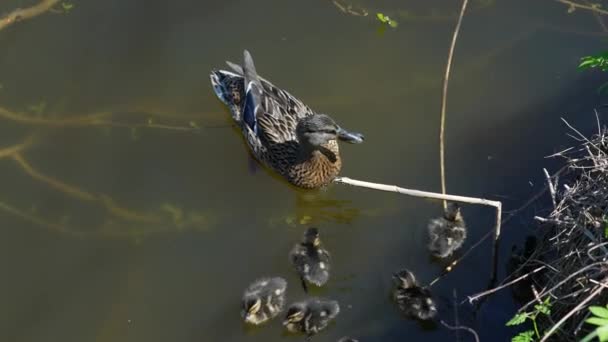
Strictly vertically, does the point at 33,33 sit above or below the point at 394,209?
above

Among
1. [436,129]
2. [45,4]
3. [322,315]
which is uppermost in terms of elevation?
[45,4]

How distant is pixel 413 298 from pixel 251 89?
5.46 ft

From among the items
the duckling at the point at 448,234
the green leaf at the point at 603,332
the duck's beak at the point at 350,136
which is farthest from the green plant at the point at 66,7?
the green leaf at the point at 603,332

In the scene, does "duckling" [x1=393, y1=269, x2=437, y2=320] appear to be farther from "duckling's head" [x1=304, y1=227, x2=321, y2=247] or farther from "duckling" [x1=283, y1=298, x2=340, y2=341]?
"duckling's head" [x1=304, y1=227, x2=321, y2=247]

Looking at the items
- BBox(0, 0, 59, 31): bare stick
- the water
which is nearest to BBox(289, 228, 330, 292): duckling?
the water

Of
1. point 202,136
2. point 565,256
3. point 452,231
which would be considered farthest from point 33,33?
point 565,256

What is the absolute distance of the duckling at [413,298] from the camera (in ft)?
13.9

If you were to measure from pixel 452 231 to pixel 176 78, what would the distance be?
2.12 metres

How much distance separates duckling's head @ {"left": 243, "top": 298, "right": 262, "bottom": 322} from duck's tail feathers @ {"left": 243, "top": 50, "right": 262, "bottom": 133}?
1.28m

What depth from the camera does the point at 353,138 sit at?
4699 mm

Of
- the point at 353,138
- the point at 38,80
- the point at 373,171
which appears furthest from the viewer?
the point at 38,80

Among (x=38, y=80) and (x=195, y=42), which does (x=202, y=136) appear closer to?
(x=195, y=42)

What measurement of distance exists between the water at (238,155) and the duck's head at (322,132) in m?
0.36

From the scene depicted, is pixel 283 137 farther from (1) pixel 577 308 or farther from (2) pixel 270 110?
(1) pixel 577 308
